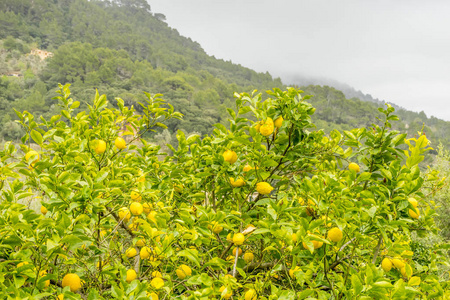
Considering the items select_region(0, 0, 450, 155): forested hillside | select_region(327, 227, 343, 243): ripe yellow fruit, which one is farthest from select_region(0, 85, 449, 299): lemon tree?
select_region(0, 0, 450, 155): forested hillside

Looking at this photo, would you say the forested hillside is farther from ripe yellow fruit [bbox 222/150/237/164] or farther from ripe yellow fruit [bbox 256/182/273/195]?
ripe yellow fruit [bbox 256/182/273/195]

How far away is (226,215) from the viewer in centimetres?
121

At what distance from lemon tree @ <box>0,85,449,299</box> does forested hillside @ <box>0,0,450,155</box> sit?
2698cm

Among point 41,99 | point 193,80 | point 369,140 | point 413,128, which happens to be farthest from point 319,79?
point 369,140

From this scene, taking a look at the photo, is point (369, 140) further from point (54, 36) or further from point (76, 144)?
point (54, 36)

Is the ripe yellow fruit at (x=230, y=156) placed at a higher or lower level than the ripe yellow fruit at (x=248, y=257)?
higher

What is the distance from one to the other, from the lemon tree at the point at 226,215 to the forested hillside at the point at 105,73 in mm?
26982

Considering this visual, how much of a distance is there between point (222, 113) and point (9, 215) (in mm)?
43002

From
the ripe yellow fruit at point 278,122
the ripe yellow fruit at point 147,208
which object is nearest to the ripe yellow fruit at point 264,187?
the ripe yellow fruit at point 278,122

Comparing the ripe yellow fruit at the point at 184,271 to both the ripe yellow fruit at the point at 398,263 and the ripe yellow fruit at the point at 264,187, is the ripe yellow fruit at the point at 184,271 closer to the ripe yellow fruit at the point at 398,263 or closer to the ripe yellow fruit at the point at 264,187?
the ripe yellow fruit at the point at 264,187

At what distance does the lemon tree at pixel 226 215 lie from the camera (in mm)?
924

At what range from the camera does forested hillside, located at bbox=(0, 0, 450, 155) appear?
119ft

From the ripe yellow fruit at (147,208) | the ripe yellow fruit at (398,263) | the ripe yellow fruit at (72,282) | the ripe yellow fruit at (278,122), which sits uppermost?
the ripe yellow fruit at (278,122)

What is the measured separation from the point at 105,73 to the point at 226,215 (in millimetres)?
47775
